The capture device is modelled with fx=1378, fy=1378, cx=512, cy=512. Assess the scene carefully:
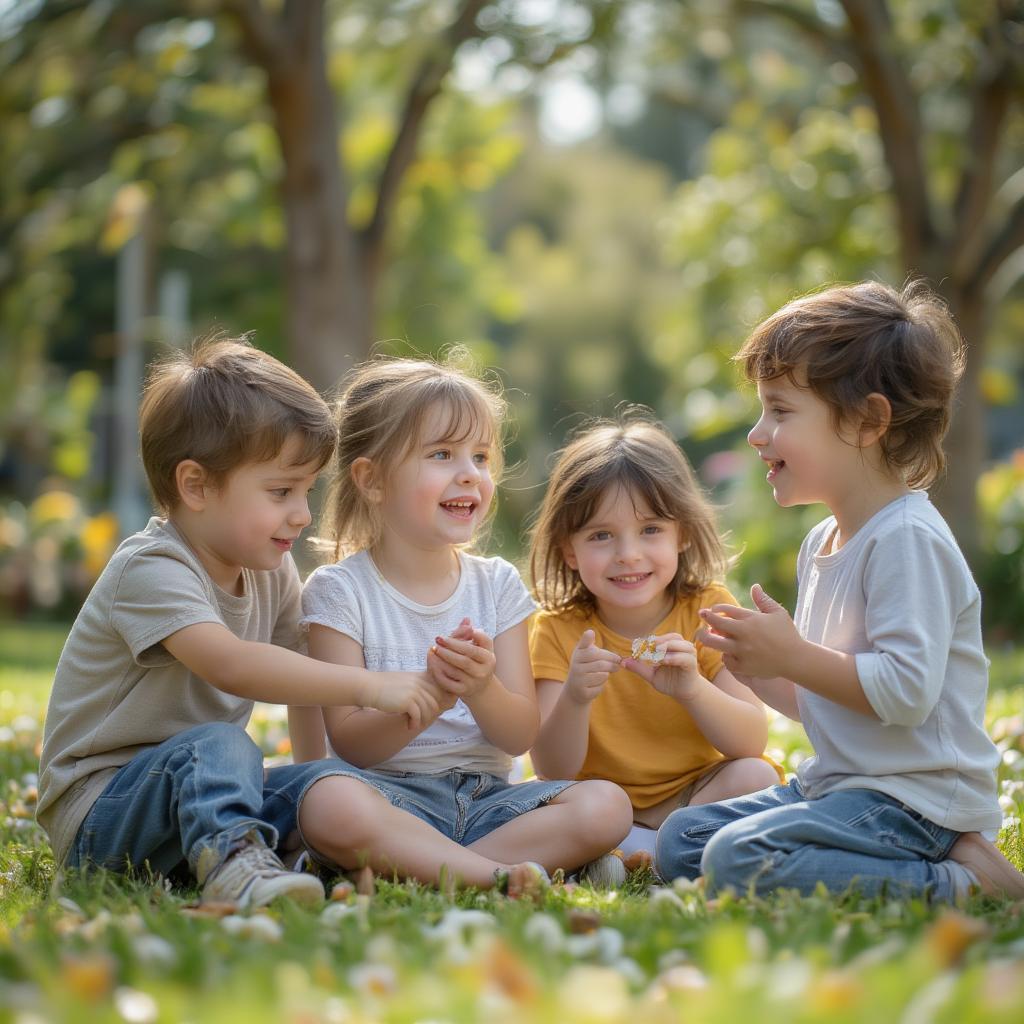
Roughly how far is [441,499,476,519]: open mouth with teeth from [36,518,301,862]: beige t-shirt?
56 centimetres

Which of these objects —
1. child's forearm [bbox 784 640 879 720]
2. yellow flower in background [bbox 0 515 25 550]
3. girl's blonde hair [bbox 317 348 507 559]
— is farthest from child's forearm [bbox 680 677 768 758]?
yellow flower in background [bbox 0 515 25 550]

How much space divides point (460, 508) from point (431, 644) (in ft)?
1.16

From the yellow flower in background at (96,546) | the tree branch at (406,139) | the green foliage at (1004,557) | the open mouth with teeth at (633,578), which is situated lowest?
the green foliage at (1004,557)

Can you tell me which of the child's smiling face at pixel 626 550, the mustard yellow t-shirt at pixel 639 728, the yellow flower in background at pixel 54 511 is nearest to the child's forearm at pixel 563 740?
the mustard yellow t-shirt at pixel 639 728

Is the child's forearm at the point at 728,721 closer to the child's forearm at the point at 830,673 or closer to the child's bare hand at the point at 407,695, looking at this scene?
the child's forearm at the point at 830,673

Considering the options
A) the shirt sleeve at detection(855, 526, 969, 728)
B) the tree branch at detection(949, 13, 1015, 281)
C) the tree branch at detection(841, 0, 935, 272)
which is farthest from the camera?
the tree branch at detection(949, 13, 1015, 281)

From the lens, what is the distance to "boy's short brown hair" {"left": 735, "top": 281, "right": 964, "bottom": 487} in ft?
10.2

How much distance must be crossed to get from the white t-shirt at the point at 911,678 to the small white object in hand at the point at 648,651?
36cm

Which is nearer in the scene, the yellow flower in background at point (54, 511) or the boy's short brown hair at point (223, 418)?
the boy's short brown hair at point (223, 418)

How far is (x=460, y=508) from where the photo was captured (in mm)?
3512

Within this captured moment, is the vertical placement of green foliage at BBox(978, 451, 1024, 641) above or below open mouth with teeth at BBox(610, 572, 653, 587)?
below

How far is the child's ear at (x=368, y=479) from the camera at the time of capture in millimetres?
3562

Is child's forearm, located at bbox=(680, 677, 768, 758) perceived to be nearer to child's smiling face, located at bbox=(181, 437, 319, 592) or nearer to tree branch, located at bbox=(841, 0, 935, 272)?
child's smiling face, located at bbox=(181, 437, 319, 592)

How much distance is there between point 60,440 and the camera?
70.8 feet
